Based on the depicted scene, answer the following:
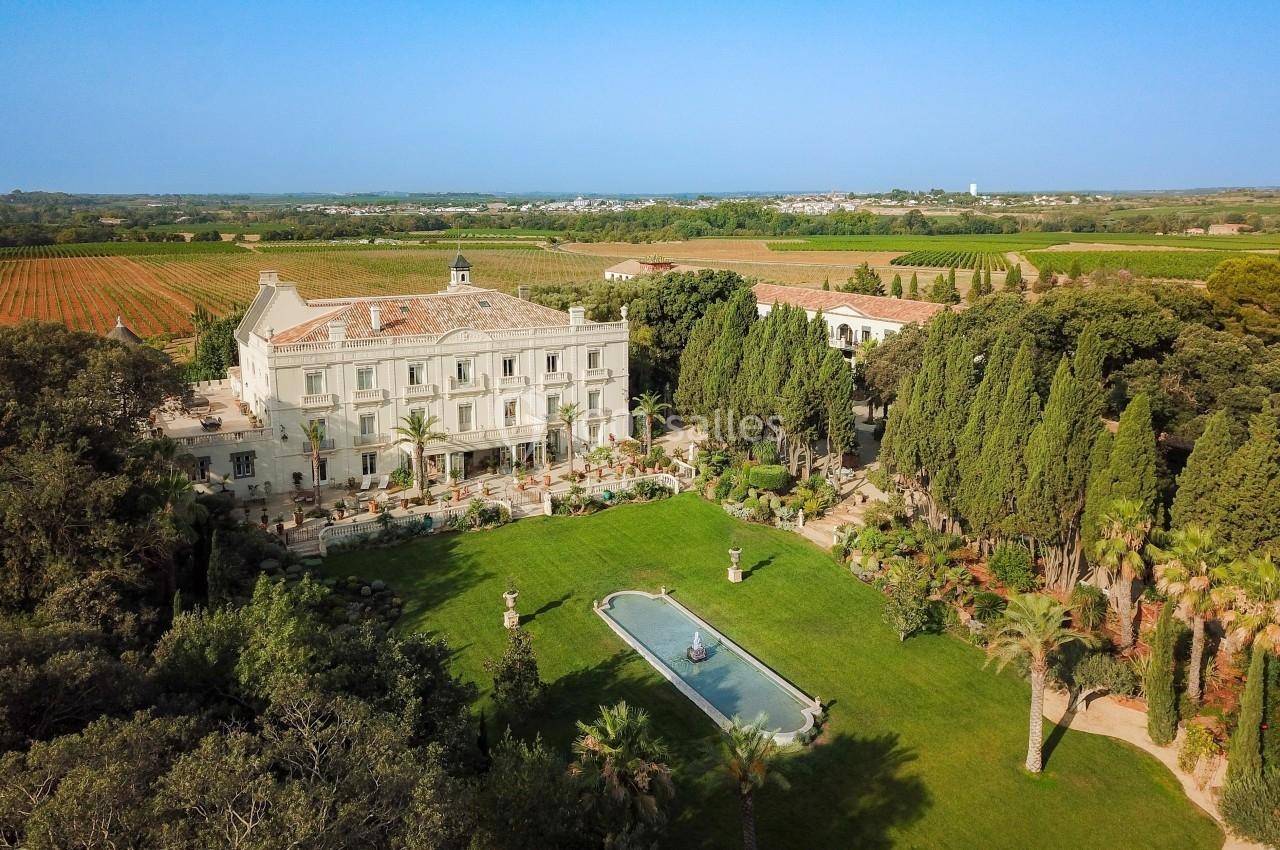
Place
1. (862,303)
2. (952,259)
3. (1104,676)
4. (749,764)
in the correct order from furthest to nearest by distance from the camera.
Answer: (952,259), (862,303), (1104,676), (749,764)

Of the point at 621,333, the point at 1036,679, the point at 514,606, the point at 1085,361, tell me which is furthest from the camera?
the point at 621,333

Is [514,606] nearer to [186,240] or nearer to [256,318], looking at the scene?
[256,318]

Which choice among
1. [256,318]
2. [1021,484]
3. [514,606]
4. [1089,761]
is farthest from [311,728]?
[256,318]

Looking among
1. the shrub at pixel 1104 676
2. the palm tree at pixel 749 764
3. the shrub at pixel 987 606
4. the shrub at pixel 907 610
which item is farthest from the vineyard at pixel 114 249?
the shrub at pixel 1104 676

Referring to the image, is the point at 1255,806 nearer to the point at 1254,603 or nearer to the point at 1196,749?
the point at 1196,749

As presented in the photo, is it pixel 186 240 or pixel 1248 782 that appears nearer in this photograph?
pixel 1248 782

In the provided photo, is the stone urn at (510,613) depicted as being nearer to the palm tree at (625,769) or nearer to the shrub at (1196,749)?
the palm tree at (625,769)

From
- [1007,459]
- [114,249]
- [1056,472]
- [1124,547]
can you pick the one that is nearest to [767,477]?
[1007,459]
